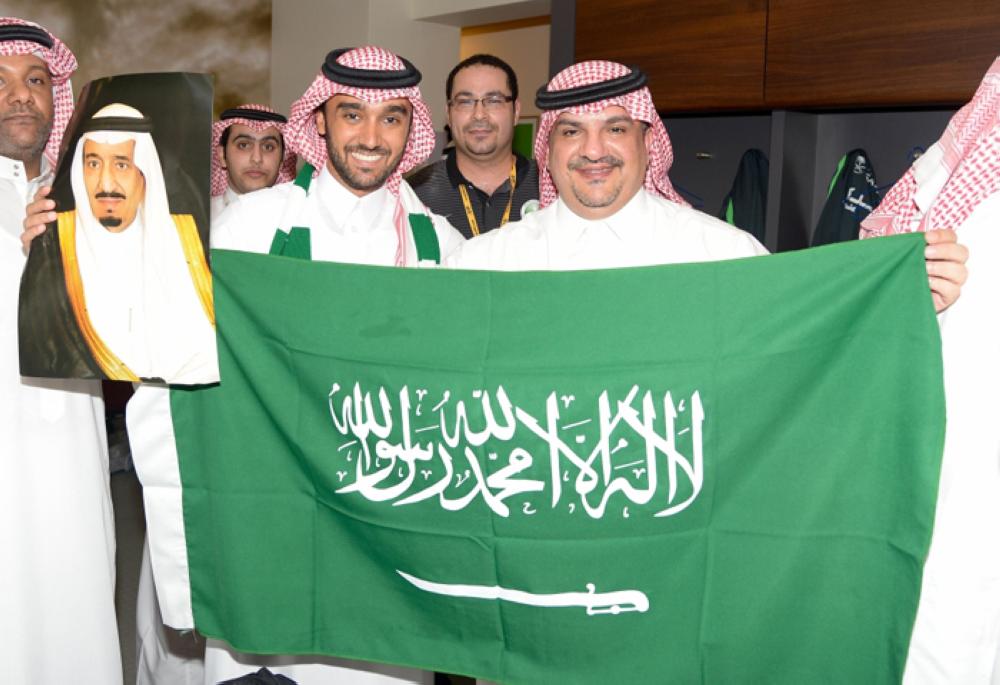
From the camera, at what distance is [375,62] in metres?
2.84

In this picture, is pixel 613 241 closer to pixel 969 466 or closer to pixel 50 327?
pixel 969 466

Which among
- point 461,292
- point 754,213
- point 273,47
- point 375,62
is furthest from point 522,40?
point 461,292

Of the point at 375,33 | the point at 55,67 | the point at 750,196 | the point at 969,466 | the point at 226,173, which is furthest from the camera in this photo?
the point at 375,33

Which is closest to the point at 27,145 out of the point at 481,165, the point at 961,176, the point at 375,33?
the point at 481,165

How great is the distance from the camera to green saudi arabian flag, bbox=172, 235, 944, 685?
2090mm

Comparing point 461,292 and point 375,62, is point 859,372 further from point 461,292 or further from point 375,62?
point 375,62

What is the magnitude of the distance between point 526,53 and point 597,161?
7529 millimetres

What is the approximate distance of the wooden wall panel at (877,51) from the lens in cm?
416

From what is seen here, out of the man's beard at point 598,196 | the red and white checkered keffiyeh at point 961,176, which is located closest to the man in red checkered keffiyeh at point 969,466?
the red and white checkered keffiyeh at point 961,176

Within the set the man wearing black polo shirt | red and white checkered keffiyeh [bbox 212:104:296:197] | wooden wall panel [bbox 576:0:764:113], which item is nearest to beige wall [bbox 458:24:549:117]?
wooden wall panel [bbox 576:0:764:113]

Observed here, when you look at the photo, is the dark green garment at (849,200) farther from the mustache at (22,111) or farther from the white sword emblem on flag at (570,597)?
the mustache at (22,111)

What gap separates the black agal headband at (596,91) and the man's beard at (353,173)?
1.51 feet

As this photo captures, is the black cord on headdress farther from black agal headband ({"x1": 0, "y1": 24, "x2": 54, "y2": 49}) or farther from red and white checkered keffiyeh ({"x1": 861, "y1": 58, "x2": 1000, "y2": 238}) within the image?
red and white checkered keffiyeh ({"x1": 861, "y1": 58, "x2": 1000, "y2": 238})

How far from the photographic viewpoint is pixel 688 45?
5.14m
